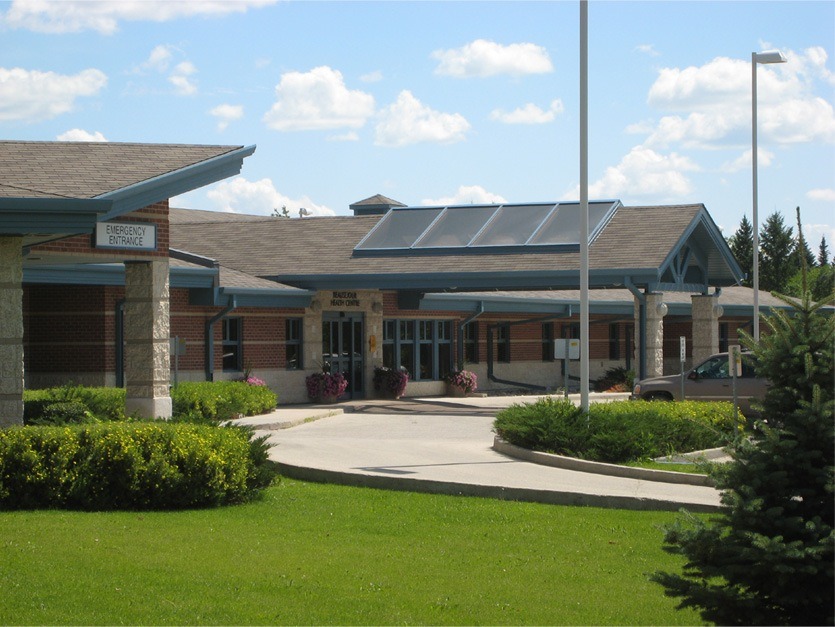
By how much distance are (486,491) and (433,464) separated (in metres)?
3.34

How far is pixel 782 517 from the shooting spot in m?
6.98

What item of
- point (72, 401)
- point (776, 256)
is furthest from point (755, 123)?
point (776, 256)

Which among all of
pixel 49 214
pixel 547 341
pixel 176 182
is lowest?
pixel 547 341

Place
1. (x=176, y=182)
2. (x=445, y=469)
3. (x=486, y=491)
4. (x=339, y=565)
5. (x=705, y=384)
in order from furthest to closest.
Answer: (x=705, y=384)
(x=176, y=182)
(x=445, y=469)
(x=486, y=491)
(x=339, y=565)

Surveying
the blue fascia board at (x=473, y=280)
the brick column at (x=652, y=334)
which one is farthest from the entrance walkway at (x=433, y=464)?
the brick column at (x=652, y=334)

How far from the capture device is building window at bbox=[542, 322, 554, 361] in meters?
43.2

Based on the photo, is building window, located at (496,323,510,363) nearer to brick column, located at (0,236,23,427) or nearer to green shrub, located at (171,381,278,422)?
green shrub, located at (171,381,278,422)

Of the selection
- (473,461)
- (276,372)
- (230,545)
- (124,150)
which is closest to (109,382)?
(276,372)

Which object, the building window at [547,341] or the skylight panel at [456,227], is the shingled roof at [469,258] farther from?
the building window at [547,341]

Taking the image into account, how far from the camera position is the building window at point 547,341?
43.2 m

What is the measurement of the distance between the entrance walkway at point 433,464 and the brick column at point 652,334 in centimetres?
427

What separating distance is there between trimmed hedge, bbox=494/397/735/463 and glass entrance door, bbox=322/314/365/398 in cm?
1451

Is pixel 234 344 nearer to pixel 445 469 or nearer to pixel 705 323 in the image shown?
pixel 705 323

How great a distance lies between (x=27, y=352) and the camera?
27.1m
